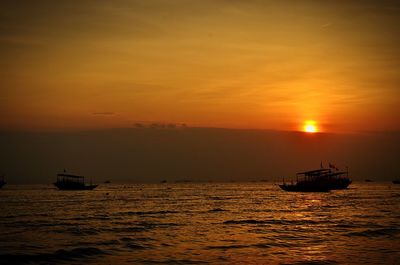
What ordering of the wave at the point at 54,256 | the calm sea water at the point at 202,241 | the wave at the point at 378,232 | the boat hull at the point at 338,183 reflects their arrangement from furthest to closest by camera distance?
the boat hull at the point at 338,183
the wave at the point at 378,232
the wave at the point at 54,256
the calm sea water at the point at 202,241

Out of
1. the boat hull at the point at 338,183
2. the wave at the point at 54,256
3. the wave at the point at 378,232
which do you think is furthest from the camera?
the boat hull at the point at 338,183

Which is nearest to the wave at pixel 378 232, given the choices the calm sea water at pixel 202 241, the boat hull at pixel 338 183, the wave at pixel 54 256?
the calm sea water at pixel 202 241

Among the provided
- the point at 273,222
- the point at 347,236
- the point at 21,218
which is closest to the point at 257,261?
the point at 347,236

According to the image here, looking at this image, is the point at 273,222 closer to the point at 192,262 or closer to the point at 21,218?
the point at 192,262

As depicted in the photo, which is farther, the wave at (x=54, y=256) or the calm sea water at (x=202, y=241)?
the wave at (x=54, y=256)

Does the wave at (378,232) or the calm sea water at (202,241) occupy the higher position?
the calm sea water at (202,241)

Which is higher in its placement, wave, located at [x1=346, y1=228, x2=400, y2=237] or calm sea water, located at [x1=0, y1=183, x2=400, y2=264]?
calm sea water, located at [x1=0, y1=183, x2=400, y2=264]

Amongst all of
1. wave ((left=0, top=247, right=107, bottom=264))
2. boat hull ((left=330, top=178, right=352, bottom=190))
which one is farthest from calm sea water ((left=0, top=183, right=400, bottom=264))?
boat hull ((left=330, top=178, right=352, bottom=190))

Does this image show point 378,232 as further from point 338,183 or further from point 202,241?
point 338,183

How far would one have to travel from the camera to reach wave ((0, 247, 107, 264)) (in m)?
24.1

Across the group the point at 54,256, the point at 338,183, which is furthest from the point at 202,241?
the point at 338,183

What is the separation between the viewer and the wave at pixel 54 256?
2413cm

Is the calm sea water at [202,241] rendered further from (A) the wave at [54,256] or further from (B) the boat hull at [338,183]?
(B) the boat hull at [338,183]

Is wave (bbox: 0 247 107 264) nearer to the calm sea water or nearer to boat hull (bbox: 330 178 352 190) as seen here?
the calm sea water
